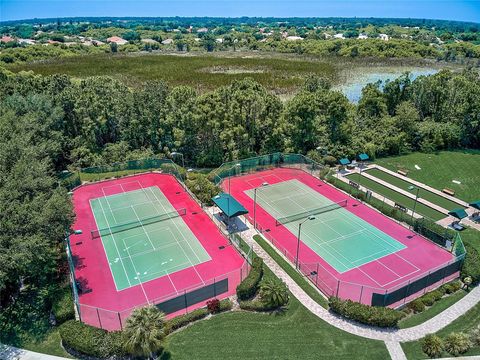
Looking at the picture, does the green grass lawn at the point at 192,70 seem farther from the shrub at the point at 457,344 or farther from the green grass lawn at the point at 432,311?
the shrub at the point at 457,344

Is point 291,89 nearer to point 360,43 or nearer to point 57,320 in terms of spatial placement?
point 57,320

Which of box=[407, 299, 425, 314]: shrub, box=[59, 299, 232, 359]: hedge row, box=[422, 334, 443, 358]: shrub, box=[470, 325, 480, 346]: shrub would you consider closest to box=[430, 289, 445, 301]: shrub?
box=[407, 299, 425, 314]: shrub

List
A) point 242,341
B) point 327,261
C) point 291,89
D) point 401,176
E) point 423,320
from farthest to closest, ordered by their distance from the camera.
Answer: point 291,89, point 401,176, point 327,261, point 423,320, point 242,341

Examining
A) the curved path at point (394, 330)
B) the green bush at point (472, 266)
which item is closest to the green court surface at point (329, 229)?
the curved path at point (394, 330)

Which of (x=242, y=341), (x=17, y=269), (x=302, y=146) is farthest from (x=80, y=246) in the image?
(x=302, y=146)

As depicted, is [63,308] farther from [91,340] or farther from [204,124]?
[204,124]
